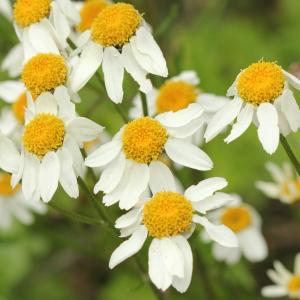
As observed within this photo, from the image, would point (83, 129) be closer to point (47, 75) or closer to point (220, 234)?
point (47, 75)

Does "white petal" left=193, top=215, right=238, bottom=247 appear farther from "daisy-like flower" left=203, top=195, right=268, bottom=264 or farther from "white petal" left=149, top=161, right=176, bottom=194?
"daisy-like flower" left=203, top=195, right=268, bottom=264

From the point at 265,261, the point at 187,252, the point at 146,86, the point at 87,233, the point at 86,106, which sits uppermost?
the point at 146,86

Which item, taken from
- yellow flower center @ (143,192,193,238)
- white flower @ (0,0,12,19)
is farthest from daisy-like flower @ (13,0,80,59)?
yellow flower center @ (143,192,193,238)

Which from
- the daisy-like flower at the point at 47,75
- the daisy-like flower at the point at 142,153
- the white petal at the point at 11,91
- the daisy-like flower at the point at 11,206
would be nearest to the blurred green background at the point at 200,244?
the daisy-like flower at the point at 11,206

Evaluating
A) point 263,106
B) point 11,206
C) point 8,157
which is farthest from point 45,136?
point 11,206

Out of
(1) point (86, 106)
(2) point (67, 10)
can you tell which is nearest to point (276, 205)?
(1) point (86, 106)

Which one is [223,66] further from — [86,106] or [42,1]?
[42,1]
